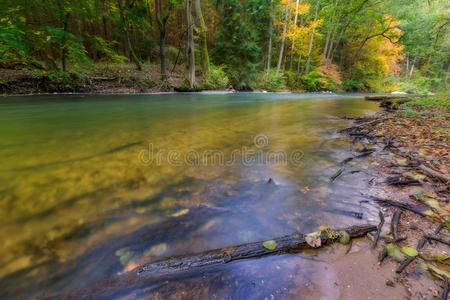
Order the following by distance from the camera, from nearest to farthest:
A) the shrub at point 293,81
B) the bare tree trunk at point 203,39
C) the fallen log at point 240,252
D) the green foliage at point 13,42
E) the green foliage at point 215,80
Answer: the fallen log at point 240,252 → the green foliage at point 13,42 → the bare tree trunk at point 203,39 → the green foliage at point 215,80 → the shrub at point 293,81

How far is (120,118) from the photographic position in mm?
6148

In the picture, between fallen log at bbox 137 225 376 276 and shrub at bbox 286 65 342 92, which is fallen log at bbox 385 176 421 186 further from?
shrub at bbox 286 65 342 92

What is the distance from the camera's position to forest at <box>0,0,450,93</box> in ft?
34.1

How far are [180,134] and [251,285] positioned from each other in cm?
380

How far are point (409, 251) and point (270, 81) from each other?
20.2 metres

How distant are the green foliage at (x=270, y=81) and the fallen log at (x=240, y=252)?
19.0 m

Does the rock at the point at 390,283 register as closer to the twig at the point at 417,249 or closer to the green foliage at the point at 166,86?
the twig at the point at 417,249

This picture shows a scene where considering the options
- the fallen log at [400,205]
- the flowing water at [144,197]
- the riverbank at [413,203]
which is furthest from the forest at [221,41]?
the fallen log at [400,205]

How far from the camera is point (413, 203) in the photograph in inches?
89.4

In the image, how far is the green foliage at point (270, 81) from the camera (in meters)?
20.2

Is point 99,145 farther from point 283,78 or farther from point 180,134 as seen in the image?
point 283,78

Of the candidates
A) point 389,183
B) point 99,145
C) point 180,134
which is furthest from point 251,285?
point 180,134

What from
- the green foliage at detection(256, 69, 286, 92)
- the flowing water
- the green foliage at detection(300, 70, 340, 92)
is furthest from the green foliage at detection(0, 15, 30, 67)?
the green foliage at detection(300, 70, 340, 92)

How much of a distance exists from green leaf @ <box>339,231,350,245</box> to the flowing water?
170 mm
